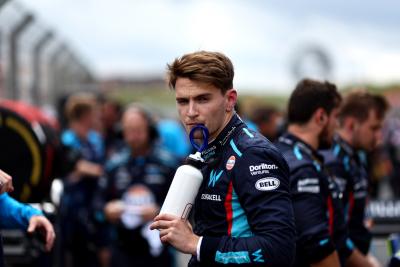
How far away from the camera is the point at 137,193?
8.05 meters

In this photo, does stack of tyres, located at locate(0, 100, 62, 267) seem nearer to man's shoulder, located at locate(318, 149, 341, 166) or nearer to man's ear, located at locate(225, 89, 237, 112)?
man's shoulder, located at locate(318, 149, 341, 166)

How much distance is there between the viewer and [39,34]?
41.4ft

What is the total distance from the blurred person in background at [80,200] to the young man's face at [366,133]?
414 cm

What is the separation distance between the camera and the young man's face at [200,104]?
378 centimetres

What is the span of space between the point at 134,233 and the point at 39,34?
17.8ft

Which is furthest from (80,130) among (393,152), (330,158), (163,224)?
(393,152)

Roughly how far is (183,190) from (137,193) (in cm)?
445

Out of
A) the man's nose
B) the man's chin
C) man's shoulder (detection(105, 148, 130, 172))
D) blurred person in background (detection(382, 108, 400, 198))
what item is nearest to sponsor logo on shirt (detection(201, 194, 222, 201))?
the man's nose

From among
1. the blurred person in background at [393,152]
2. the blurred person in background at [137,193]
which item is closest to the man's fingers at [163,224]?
the blurred person in background at [137,193]

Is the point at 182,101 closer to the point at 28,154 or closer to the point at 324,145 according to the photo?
the point at 324,145

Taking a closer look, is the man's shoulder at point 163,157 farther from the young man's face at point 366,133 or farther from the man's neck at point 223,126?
the man's neck at point 223,126

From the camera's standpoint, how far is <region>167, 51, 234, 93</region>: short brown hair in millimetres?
3764

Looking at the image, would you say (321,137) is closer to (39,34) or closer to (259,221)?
(259,221)

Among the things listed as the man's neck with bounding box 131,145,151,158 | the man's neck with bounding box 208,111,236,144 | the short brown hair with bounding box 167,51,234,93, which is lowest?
the man's neck with bounding box 131,145,151,158
